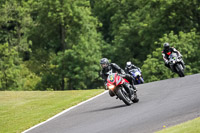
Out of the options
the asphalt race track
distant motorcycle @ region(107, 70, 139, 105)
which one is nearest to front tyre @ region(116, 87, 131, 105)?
distant motorcycle @ region(107, 70, 139, 105)

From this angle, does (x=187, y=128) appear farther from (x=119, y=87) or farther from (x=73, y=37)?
(x=73, y=37)

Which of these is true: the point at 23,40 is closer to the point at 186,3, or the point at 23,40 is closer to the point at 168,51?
the point at 186,3

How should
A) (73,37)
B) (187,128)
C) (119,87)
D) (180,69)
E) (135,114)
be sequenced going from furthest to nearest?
(73,37), (180,69), (119,87), (135,114), (187,128)

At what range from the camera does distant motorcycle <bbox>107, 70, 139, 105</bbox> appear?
51.7 feet

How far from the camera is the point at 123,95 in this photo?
626 inches

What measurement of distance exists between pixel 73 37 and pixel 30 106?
3730cm

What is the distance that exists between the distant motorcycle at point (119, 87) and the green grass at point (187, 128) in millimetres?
5034

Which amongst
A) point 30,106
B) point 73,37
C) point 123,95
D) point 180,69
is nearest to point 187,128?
point 123,95

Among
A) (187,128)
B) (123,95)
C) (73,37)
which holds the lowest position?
(187,128)

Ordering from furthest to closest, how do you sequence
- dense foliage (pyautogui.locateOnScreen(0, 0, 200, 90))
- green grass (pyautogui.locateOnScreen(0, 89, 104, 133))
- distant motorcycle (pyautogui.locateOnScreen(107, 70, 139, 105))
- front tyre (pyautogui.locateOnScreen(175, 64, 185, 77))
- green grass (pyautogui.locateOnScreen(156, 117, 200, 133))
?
dense foliage (pyautogui.locateOnScreen(0, 0, 200, 90)) → front tyre (pyautogui.locateOnScreen(175, 64, 185, 77)) → green grass (pyautogui.locateOnScreen(0, 89, 104, 133)) → distant motorcycle (pyautogui.locateOnScreen(107, 70, 139, 105)) → green grass (pyautogui.locateOnScreen(156, 117, 200, 133))

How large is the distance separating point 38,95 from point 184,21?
29.3 metres

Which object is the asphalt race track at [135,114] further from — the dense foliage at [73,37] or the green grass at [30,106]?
the dense foliage at [73,37]

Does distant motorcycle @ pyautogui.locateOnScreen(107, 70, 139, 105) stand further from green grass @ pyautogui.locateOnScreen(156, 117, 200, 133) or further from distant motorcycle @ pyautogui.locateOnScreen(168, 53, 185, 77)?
distant motorcycle @ pyautogui.locateOnScreen(168, 53, 185, 77)

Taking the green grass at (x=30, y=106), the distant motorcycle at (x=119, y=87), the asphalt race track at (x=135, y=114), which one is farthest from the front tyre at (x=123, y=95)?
the green grass at (x=30, y=106)
